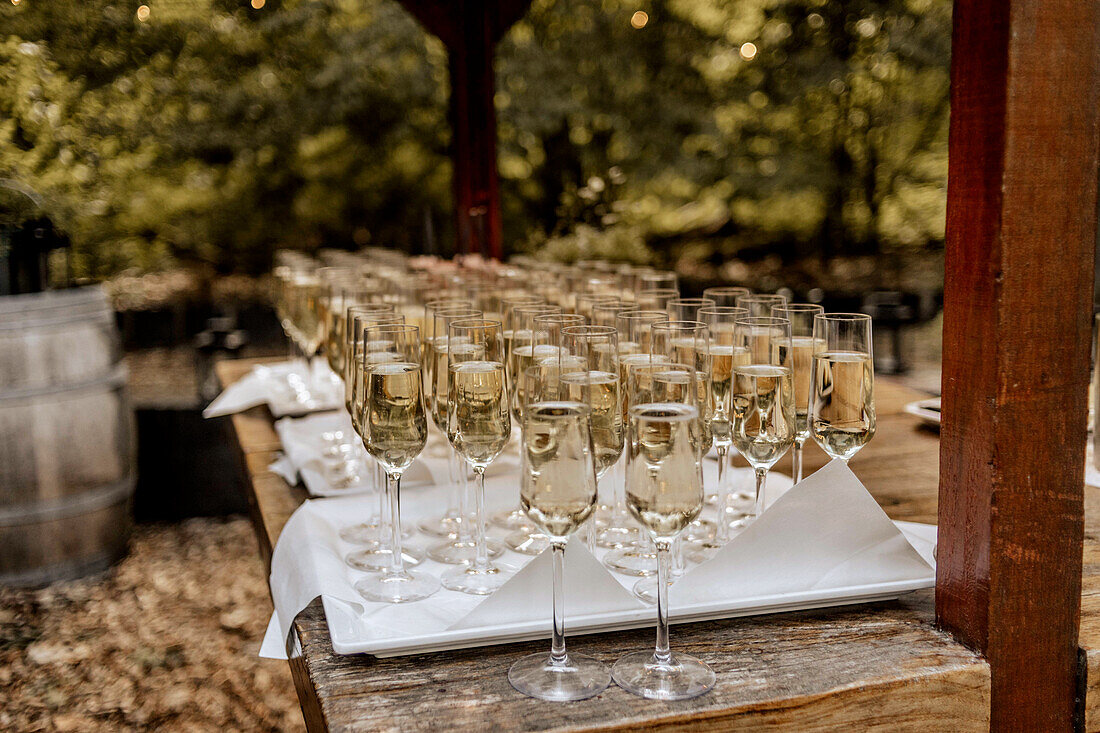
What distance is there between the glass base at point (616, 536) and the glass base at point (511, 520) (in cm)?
11

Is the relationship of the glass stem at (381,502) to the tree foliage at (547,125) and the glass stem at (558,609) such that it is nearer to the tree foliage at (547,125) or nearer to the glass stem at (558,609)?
the glass stem at (558,609)

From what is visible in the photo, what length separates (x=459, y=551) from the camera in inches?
50.6

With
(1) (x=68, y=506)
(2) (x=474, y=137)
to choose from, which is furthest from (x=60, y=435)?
(2) (x=474, y=137)

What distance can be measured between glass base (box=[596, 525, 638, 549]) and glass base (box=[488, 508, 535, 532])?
0.11 m

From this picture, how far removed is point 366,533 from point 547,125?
6.86 meters

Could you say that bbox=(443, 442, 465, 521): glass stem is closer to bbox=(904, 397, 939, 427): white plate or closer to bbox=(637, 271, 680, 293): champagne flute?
bbox=(637, 271, 680, 293): champagne flute

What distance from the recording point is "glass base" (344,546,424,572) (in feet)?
4.05

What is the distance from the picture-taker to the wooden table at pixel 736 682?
0.88 metres

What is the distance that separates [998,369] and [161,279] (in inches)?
284

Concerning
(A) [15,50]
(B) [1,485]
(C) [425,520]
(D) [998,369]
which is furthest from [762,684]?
(A) [15,50]

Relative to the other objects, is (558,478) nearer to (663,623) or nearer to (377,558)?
(663,623)

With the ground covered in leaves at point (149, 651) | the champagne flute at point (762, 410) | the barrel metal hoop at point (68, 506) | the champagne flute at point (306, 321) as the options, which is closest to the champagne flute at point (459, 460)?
the champagne flute at point (762, 410)

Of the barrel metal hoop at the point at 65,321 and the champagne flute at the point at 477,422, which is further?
the barrel metal hoop at the point at 65,321

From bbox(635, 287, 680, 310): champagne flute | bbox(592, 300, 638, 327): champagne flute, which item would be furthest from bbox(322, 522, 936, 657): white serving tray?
bbox(635, 287, 680, 310): champagne flute
